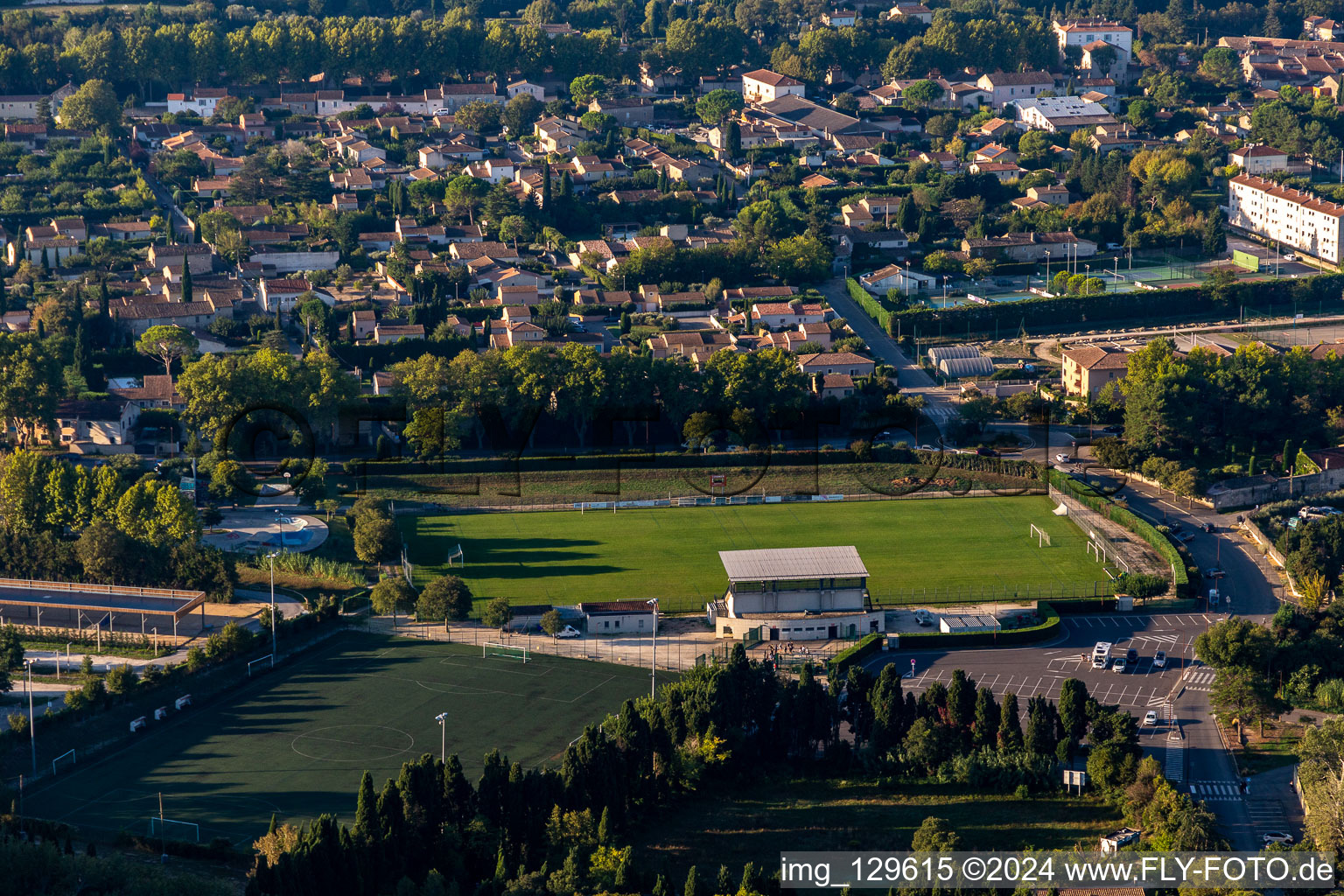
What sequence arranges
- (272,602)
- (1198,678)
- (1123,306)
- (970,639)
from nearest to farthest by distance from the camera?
1. (1198,678)
2. (970,639)
3. (272,602)
4. (1123,306)

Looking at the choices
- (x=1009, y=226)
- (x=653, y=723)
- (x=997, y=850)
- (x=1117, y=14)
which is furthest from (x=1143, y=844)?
(x=1117, y=14)

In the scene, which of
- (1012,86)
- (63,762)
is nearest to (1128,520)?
(63,762)

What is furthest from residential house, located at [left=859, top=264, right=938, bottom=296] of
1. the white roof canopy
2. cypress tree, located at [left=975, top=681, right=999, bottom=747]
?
cypress tree, located at [left=975, top=681, right=999, bottom=747]

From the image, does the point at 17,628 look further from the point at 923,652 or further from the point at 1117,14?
the point at 1117,14

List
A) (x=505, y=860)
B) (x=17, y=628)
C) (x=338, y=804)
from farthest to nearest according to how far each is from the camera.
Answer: (x=17, y=628), (x=338, y=804), (x=505, y=860)

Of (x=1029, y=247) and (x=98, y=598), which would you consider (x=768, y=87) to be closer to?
(x=1029, y=247)

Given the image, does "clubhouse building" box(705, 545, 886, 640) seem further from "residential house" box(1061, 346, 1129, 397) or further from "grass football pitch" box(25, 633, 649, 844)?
"residential house" box(1061, 346, 1129, 397)

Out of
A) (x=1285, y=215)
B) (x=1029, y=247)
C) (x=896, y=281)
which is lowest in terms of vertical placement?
(x=896, y=281)

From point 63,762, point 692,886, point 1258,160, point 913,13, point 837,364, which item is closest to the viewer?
point 692,886
